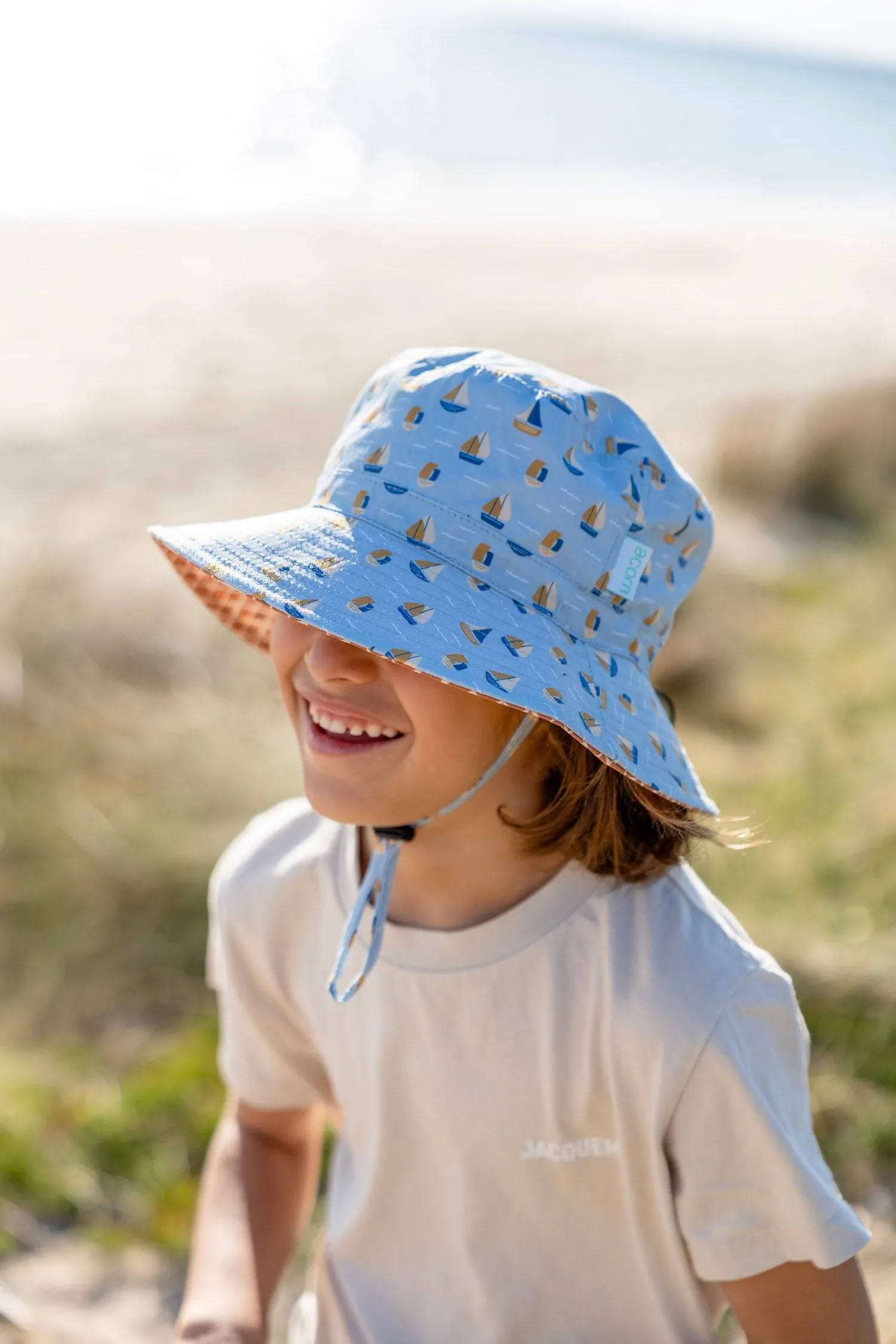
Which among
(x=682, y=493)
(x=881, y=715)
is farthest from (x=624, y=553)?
(x=881, y=715)

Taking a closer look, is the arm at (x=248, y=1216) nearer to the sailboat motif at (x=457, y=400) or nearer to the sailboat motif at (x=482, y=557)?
the sailboat motif at (x=482, y=557)

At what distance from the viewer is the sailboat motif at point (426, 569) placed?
4.18 ft

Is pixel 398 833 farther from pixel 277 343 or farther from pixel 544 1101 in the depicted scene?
pixel 277 343

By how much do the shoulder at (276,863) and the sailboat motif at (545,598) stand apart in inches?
16.5

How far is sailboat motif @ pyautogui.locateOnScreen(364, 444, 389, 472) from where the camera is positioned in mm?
1321

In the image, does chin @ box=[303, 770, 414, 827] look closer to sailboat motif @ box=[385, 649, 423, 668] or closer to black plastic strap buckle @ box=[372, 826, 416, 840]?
black plastic strap buckle @ box=[372, 826, 416, 840]

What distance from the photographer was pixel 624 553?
1.30m

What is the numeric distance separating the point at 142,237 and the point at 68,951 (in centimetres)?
925

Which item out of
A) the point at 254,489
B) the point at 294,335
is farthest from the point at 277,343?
the point at 254,489

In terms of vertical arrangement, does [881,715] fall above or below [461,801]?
below

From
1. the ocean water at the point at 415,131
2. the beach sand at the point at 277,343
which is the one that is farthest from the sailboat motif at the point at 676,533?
the ocean water at the point at 415,131

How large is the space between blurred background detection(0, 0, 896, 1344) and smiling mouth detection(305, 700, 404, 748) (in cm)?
122

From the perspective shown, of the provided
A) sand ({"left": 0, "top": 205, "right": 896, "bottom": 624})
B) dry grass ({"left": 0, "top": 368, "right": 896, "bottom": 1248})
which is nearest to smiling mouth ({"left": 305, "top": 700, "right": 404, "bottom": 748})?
dry grass ({"left": 0, "top": 368, "right": 896, "bottom": 1248})

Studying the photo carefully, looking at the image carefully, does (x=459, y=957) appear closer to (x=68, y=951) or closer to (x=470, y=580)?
(x=470, y=580)
